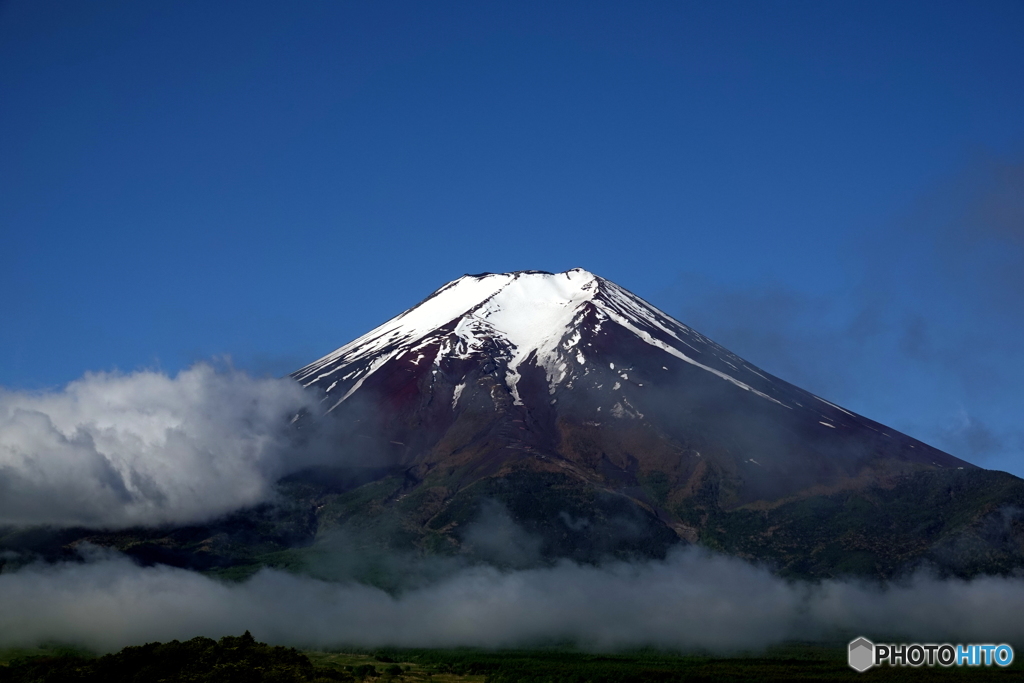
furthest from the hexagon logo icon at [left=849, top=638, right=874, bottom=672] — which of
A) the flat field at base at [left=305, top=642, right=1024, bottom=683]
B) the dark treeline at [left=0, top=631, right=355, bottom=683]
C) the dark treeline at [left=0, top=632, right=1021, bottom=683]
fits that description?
the dark treeline at [left=0, top=631, right=355, bottom=683]

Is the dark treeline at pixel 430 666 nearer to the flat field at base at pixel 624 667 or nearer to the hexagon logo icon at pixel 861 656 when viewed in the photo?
the flat field at base at pixel 624 667

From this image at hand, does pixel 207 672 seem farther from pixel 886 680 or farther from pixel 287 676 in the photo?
pixel 886 680

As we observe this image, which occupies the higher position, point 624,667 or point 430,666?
point 624,667

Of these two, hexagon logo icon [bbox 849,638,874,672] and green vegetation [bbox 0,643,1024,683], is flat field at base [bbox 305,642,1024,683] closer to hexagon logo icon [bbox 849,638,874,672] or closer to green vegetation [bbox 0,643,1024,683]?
green vegetation [bbox 0,643,1024,683]

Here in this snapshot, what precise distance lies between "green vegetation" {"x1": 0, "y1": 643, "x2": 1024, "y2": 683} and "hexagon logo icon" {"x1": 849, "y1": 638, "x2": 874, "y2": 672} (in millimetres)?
1628

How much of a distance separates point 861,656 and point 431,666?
51.2 m

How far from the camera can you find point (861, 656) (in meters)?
131

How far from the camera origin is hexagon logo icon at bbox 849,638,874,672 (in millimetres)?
121562

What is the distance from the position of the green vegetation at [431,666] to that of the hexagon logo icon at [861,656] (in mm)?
1628

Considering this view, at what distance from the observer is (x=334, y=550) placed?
194125 mm

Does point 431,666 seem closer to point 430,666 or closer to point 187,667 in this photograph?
point 430,666

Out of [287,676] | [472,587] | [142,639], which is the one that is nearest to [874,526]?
[472,587]

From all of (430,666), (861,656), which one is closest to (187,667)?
(430,666)

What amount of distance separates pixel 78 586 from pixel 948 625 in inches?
4945
